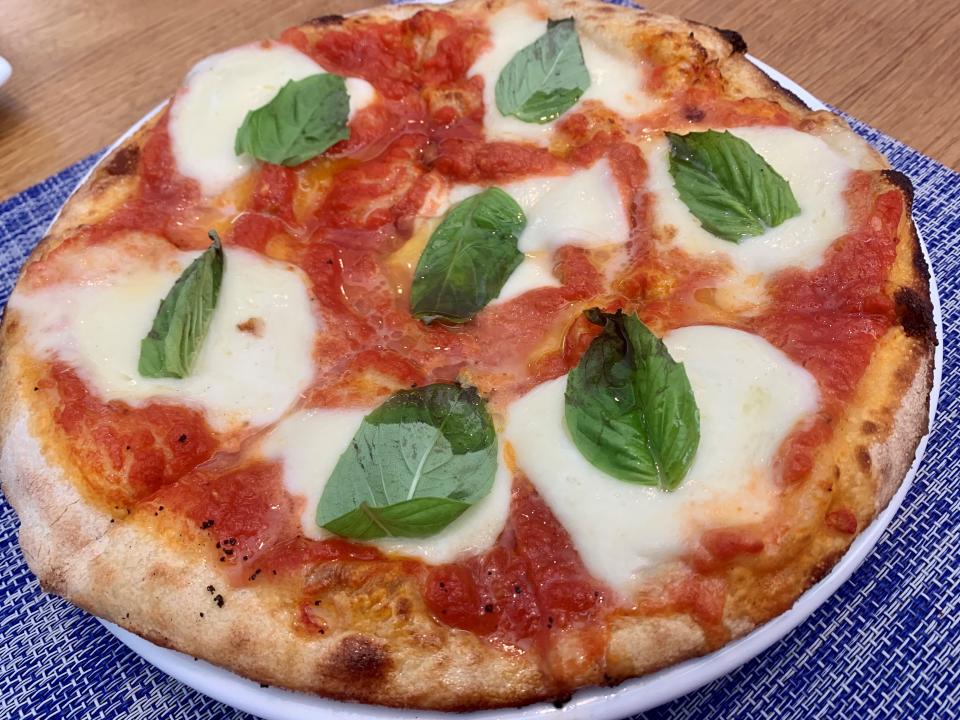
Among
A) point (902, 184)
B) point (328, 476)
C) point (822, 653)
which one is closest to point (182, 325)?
point (328, 476)

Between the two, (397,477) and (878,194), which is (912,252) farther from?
(397,477)

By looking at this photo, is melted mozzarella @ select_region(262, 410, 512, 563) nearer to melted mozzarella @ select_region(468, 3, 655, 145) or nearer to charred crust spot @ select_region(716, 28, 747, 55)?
melted mozzarella @ select_region(468, 3, 655, 145)

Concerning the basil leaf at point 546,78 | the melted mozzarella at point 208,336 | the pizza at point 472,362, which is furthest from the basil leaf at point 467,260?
the basil leaf at point 546,78

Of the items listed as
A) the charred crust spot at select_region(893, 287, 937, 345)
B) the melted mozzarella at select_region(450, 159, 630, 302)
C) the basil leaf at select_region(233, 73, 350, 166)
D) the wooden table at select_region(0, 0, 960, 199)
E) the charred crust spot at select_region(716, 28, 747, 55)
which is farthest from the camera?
the wooden table at select_region(0, 0, 960, 199)

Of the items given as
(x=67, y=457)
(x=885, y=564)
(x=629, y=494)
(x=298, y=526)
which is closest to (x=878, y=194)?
(x=885, y=564)

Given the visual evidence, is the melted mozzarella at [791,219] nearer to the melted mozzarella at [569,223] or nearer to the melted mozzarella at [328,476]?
the melted mozzarella at [569,223]

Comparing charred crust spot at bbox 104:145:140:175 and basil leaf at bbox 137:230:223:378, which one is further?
charred crust spot at bbox 104:145:140:175

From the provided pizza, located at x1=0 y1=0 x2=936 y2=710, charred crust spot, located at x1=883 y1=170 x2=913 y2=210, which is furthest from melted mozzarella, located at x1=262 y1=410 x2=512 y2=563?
charred crust spot, located at x1=883 y1=170 x2=913 y2=210
